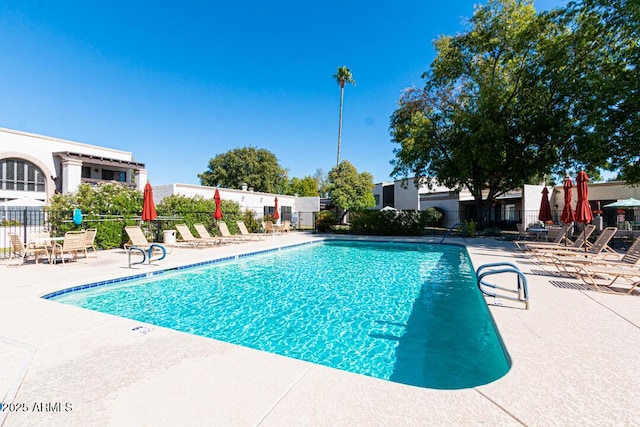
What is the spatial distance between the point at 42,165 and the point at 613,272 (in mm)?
30476

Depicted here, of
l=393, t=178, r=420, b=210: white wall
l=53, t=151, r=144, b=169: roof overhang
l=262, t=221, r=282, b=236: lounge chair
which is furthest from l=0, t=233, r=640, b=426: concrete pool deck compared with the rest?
l=393, t=178, r=420, b=210: white wall

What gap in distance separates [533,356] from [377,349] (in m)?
1.86

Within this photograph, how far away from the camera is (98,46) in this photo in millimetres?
14656

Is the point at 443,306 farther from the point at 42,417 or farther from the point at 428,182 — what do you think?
the point at 428,182

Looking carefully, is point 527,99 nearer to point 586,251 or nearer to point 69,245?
point 586,251

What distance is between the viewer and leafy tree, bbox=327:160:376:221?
26.8 meters

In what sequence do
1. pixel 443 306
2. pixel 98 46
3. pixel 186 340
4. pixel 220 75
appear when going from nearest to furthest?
pixel 186 340 < pixel 443 306 < pixel 98 46 < pixel 220 75

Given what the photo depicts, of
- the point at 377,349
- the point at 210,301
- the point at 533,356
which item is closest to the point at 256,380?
the point at 377,349

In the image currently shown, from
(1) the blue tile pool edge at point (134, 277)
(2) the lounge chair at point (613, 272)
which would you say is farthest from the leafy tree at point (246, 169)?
(2) the lounge chair at point (613, 272)

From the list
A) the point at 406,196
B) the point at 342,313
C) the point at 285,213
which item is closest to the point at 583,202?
the point at 342,313

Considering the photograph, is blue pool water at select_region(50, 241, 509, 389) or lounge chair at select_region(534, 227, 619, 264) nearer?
blue pool water at select_region(50, 241, 509, 389)

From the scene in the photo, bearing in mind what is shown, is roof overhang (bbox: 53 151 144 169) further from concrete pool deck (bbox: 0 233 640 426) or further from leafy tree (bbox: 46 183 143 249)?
concrete pool deck (bbox: 0 233 640 426)

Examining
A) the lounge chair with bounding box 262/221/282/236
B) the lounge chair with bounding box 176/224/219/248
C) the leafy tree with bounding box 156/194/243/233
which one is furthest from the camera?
the lounge chair with bounding box 262/221/282/236

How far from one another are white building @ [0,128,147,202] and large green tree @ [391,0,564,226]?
23.5 m
